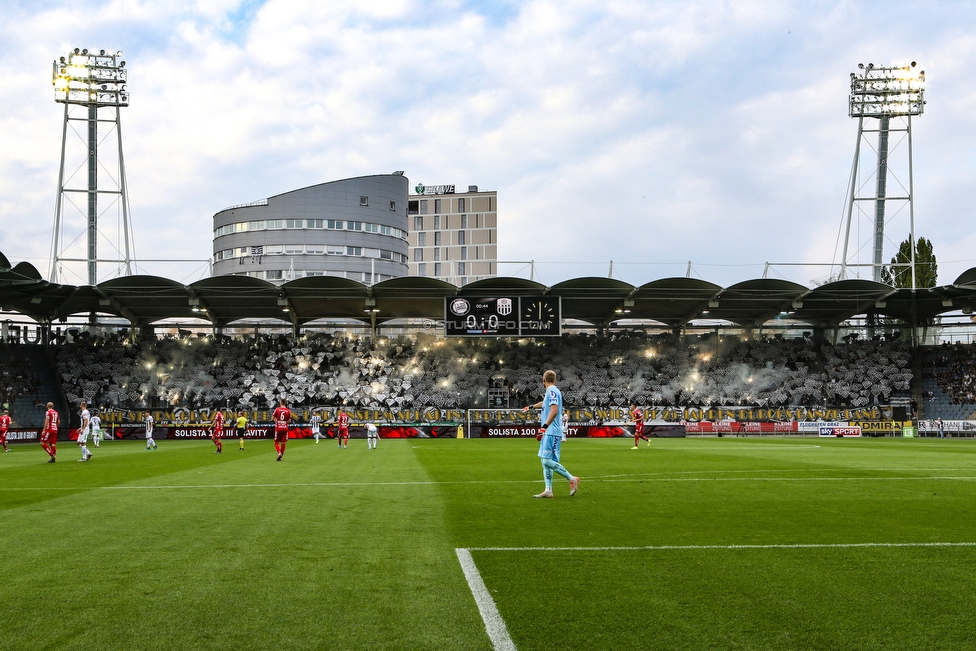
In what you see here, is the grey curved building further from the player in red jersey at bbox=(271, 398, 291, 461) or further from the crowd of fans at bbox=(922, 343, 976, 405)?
the player in red jersey at bbox=(271, 398, 291, 461)

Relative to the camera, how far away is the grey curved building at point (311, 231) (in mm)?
104875

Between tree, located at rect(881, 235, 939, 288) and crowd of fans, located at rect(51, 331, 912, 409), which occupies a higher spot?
tree, located at rect(881, 235, 939, 288)

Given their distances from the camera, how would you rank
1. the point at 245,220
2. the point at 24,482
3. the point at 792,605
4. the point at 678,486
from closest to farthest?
the point at 792,605 < the point at 678,486 < the point at 24,482 < the point at 245,220

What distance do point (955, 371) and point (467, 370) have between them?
35.3m

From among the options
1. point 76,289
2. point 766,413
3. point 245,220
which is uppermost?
point 245,220

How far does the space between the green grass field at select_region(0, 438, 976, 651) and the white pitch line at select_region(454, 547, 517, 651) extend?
62mm

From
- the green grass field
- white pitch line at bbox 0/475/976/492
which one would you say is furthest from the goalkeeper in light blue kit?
white pitch line at bbox 0/475/976/492

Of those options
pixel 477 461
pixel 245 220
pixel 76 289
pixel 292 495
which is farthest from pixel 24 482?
pixel 245 220

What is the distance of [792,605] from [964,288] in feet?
170

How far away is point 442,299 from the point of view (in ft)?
179

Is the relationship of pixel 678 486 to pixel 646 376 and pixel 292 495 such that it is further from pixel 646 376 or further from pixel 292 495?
pixel 646 376

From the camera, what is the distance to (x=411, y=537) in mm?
8914

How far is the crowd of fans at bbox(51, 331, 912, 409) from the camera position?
54.7m

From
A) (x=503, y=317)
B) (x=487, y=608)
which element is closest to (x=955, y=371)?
(x=503, y=317)
